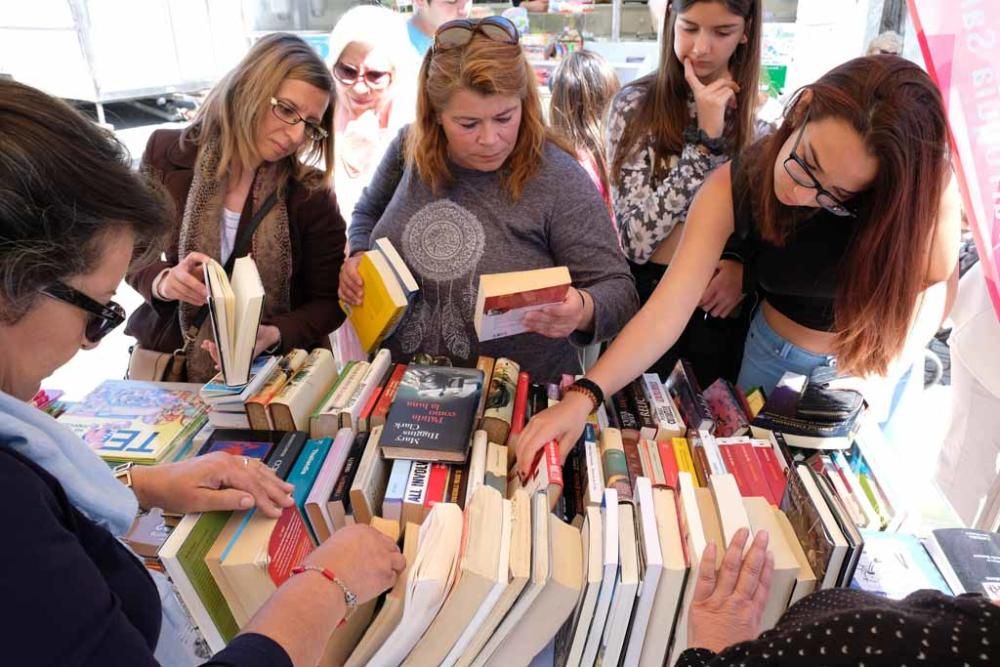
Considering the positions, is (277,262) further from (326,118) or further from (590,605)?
(590,605)

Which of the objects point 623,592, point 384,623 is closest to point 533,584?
point 623,592

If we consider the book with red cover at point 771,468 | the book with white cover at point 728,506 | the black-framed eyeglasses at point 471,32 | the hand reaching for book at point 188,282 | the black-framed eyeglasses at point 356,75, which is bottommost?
the book with red cover at point 771,468

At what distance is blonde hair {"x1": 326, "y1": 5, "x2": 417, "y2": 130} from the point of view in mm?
Result: 2508

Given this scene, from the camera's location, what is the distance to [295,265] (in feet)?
6.34

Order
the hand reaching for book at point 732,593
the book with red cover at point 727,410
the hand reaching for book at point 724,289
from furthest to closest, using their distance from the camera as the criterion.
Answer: the hand reaching for book at point 724,289, the book with red cover at point 727,410, the hand reaching for book at point 732,593

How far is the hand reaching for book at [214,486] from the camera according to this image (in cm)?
105

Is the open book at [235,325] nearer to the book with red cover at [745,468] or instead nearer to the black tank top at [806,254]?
the book with red cover at [745,468]

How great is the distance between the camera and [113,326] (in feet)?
2.80

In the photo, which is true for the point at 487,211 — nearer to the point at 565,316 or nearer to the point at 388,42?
the point at 565,316

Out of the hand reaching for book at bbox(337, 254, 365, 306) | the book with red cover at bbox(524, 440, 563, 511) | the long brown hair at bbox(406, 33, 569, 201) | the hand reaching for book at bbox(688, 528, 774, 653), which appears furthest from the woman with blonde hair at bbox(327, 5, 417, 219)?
the hand reaching for book at bbox(688, 528, 774, 653)

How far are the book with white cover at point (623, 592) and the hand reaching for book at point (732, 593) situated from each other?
0.09m

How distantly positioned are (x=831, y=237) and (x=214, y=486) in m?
1.48

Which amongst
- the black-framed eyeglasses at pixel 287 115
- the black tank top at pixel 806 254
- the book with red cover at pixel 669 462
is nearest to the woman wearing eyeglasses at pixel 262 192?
the black-framed eyeglasses at pixel 287 115

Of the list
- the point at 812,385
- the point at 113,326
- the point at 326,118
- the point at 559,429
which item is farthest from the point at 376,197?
the point at 812,385
